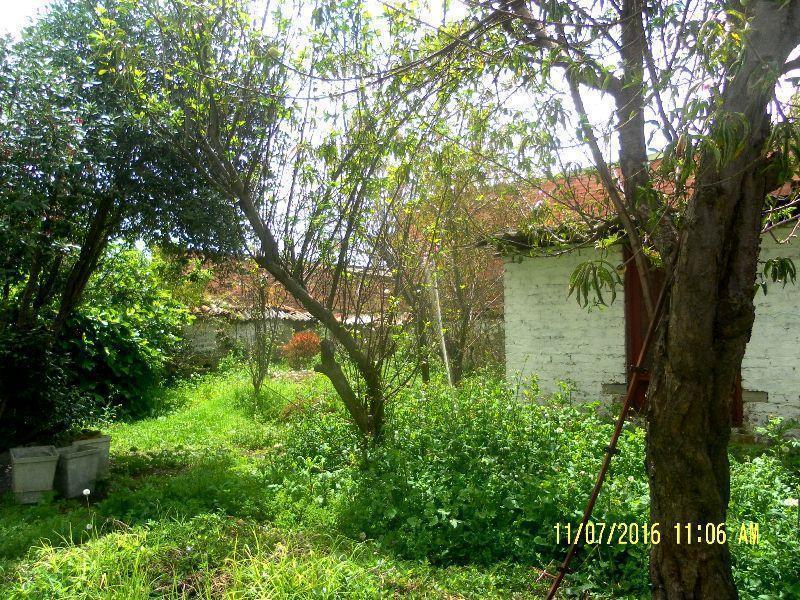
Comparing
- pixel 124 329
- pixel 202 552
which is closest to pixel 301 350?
pixel 124 329

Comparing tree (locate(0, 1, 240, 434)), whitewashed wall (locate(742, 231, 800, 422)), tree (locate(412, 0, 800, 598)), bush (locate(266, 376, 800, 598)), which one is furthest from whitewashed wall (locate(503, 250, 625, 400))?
tree (locate(412, 0, 800, 598))

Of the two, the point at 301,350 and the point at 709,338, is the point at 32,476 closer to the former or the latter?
the point at 709,338

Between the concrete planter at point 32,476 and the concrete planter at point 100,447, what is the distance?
1.20 feet

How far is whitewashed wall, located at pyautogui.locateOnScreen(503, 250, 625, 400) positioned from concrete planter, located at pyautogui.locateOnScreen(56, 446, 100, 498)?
4.75 meters

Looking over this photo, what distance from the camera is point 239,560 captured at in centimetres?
358

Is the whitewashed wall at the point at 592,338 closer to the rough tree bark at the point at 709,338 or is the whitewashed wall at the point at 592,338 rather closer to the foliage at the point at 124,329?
the rough tree bark at the point at 709,338

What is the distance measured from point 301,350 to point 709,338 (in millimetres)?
14744

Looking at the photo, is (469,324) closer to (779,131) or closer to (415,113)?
(415,113)

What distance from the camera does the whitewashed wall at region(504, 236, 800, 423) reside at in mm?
5992

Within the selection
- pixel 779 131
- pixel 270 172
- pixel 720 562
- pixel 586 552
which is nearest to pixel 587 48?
pixel 779 131

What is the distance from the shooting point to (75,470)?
6023mm

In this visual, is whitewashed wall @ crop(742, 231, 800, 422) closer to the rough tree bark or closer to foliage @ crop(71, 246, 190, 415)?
the rough tree bark

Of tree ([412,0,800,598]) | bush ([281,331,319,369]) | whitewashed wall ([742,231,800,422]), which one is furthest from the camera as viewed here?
bush ([281,331,319,369])

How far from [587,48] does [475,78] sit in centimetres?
124
